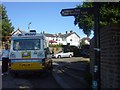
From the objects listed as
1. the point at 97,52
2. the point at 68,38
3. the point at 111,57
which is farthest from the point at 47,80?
the point at 68,38

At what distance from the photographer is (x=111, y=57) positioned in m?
8.99

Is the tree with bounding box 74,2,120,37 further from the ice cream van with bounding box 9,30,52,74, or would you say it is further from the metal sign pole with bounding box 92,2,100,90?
the ice cream van with bounding box 9,30,52,74

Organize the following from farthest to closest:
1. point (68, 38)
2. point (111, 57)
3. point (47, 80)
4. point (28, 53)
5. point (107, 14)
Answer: point (68, 38), point (107, 14), point (28, 53), point (47, 80), point (111, 57)

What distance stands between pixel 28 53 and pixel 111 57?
981 centimetres

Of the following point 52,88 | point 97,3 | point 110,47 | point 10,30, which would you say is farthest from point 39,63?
point 10,30

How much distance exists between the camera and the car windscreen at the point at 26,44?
1859 centimetres

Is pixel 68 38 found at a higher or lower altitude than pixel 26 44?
higher

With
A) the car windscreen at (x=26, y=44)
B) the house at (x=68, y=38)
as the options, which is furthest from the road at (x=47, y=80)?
the house at (x=68, y=38)

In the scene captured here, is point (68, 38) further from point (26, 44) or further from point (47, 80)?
point (47, 80)

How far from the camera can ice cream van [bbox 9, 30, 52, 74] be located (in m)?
18.1

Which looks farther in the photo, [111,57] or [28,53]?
[28,53]

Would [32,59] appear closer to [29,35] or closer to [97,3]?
[29,35]

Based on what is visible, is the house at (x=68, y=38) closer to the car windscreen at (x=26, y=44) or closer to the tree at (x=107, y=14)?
the tree at (x=107, y=14)

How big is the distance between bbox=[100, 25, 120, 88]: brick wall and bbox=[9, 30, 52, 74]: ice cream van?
26.0ft
